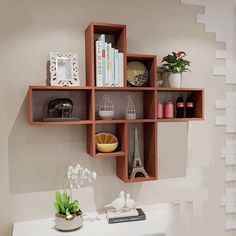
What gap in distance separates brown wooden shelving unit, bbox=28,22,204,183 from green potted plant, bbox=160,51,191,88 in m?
0.07

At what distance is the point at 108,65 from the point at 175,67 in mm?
536

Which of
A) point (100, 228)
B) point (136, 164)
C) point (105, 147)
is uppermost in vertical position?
point (105, 147)

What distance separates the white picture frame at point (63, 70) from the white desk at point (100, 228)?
3.13 ft

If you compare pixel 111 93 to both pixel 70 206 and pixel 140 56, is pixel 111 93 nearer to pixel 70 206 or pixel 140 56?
pixel 140 56

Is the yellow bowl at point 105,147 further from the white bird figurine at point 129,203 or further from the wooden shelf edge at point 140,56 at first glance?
the wooden shelf edge at point 140,56

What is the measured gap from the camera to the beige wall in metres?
2.12

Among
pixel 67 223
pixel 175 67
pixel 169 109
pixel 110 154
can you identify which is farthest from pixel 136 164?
pixel 175 67

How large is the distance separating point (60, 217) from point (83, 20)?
4.53ft

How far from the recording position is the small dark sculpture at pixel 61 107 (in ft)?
6.82

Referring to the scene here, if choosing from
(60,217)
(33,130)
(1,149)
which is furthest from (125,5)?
(60,217)

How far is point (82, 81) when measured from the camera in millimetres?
2270

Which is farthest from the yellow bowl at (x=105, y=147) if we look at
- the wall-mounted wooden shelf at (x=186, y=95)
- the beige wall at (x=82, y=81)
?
the wall-mounted wooden shelf at (x=186, y=95)

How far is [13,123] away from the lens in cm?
213

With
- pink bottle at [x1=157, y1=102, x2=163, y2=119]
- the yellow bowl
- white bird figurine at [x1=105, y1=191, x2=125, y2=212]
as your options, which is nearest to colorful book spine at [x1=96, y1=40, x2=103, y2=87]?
the yellow bowl
